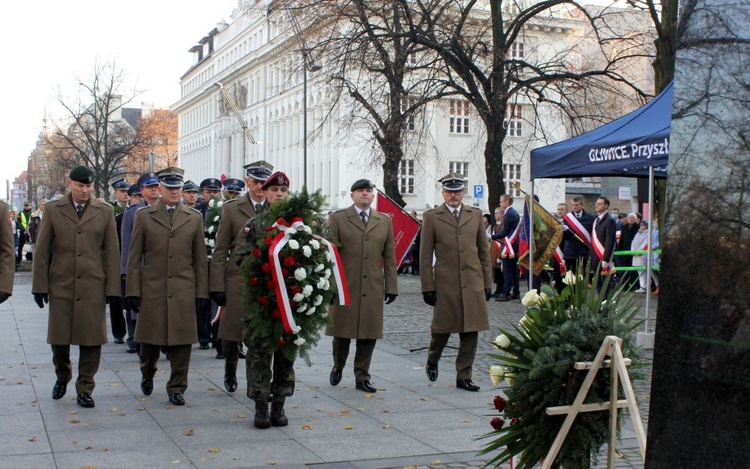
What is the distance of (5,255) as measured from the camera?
8242 mm

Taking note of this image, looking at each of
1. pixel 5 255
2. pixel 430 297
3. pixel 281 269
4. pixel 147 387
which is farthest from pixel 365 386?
pixel 5 255

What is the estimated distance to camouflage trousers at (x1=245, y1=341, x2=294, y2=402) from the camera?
7.62m

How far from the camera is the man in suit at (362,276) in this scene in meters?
9.66

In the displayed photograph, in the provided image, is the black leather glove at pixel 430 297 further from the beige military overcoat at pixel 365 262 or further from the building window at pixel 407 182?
the building window at pixel 407 182

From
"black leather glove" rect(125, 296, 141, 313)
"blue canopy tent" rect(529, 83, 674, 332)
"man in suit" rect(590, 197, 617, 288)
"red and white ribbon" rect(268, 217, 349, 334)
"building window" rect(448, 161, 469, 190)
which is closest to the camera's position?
"red and white ribbon" rect(268, 217, 349, 334)

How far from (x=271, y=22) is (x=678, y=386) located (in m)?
26.4

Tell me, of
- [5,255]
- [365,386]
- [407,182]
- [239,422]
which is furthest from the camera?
[407,182]

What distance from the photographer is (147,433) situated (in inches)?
288

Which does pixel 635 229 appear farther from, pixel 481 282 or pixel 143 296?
pixel 143 296

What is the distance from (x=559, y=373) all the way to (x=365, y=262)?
507 centimetres

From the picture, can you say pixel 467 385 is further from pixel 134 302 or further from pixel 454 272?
pixel 134 302

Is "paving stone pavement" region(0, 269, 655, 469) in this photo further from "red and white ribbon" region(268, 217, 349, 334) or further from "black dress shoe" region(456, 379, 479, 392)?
"red and white ribbon" region(268, 217, 349, 334)

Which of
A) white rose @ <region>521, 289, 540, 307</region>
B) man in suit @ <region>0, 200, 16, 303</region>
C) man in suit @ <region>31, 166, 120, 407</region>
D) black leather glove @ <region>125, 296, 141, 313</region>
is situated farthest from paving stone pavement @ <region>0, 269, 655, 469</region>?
man in suit @ <region>0, 200, 16, 303</region>

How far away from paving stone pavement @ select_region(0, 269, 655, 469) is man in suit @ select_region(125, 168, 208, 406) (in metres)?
0.36
